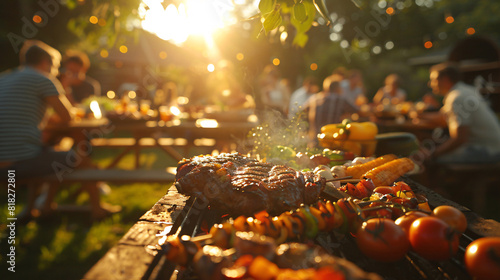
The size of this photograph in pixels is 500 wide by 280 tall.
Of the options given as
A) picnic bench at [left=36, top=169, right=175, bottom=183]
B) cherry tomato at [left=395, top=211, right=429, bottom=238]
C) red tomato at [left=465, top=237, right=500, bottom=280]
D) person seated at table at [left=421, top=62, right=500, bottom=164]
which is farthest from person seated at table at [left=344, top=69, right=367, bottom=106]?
red tomato at [left=465, top=237, right=500, bottom=280]

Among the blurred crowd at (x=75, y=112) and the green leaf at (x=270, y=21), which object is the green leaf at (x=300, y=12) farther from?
the blurred crowd at (x=75, y=112)

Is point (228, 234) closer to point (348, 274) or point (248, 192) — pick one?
point (248, 192)

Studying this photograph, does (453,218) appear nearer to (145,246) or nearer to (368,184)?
(368,184)

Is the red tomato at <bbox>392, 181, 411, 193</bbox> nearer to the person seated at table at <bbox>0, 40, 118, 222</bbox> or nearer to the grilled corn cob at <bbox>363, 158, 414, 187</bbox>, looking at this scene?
the grilled corn cob at <bbox>363, 158, 414, 187</bbox>

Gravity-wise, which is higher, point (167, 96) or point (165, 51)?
point (165, 51)

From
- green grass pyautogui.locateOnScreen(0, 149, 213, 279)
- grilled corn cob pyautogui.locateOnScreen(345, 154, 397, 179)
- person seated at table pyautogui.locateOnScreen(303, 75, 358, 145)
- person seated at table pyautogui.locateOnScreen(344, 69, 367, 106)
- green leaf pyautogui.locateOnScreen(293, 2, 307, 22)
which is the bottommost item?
green grass pyautogui.locateOnScreen(0, 149, 213, 279)

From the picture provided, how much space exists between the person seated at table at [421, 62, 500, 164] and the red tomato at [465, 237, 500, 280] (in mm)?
5071

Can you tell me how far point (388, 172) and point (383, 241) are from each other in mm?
1180

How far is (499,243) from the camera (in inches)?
51.2

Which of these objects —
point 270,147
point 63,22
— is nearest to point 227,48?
point 270,147

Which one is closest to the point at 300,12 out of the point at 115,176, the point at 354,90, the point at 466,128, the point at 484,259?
the point at 484,259

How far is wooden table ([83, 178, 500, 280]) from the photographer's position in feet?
3.98

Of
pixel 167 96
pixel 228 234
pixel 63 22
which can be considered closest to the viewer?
pixel 228 234

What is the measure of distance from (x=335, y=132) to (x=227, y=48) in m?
2.37
